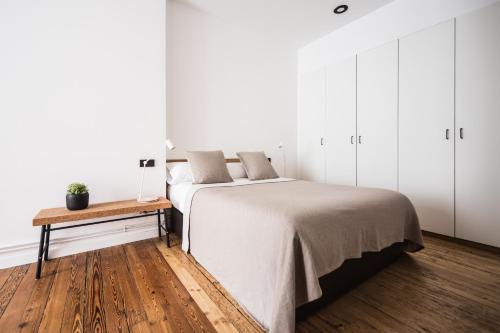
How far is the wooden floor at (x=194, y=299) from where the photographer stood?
4.11 ft

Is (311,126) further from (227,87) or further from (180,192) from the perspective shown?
(180,192)

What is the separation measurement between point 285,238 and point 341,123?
278 cm

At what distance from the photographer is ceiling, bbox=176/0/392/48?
9.50 ft

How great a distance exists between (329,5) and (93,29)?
2.67 m

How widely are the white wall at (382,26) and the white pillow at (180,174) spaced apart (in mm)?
2716

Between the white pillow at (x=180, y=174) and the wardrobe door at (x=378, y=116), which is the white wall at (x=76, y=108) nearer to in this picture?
the white pillow at (x=180, y=174)

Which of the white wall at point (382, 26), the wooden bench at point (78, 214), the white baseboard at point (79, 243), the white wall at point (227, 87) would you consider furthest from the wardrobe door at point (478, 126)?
the white baseboard at point (79, 243)

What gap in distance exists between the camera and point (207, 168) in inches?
101

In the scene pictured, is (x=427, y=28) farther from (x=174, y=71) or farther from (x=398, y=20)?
(x=174, y=71)

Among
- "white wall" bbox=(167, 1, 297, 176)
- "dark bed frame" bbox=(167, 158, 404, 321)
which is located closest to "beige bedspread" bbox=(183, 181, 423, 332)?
"dark bed frame" bbox=(167, 158, 404, 321)

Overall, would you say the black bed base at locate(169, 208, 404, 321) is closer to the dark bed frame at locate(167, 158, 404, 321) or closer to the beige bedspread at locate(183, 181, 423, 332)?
the dark bed frame at locate(167, 158, 404, 321)

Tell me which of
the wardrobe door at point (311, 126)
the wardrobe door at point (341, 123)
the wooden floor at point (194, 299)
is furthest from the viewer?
the wardrobe door at point (311, 126)

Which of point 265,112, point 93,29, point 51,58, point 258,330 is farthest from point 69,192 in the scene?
point 265,112

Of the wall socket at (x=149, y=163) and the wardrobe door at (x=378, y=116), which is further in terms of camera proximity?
the wardrobe door at (x=378, y=116)
